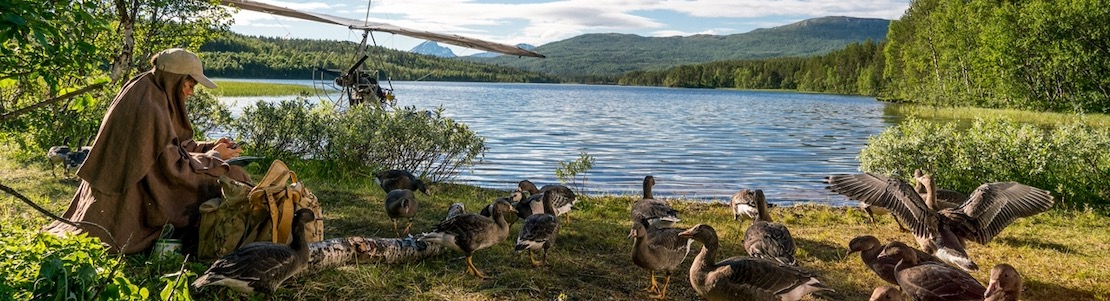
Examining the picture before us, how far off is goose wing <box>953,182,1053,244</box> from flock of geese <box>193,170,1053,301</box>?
1 centimetres

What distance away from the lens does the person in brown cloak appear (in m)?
6.70

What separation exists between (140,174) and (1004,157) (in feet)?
43.4

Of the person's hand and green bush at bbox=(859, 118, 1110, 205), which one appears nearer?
the person's hand

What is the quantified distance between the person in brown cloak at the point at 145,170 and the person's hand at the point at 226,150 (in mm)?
513

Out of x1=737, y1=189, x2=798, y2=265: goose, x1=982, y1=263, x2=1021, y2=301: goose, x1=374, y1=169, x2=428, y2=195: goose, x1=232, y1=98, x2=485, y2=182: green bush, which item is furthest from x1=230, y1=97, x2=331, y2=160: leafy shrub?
x1=982, y1=263, x2=1021, y2=301: goose

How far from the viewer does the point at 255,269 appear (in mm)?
5824

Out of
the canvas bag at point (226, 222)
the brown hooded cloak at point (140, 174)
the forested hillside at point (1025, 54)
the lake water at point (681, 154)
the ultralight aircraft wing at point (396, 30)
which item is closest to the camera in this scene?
the brown hooded cloak at point (140, 174)

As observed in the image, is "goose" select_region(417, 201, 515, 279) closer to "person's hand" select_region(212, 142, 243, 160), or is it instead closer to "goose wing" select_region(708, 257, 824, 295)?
"person's hand" select_region(212, 142, 243, 160)

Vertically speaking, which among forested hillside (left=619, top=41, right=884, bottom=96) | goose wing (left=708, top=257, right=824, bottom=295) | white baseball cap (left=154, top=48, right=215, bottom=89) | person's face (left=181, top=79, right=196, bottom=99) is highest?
white baseball cap (left=154, top=48, right=215, bottom=89)

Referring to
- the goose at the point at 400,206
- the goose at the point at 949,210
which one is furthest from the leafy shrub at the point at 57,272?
the goose at the point at 949,210

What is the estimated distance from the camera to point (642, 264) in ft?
24.8

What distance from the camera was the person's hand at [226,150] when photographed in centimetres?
789

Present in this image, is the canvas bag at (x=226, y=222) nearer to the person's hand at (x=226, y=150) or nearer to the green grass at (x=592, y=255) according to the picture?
the green grass at (x=592, y=255)

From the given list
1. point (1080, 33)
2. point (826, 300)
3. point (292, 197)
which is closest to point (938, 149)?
point (826, 300)
